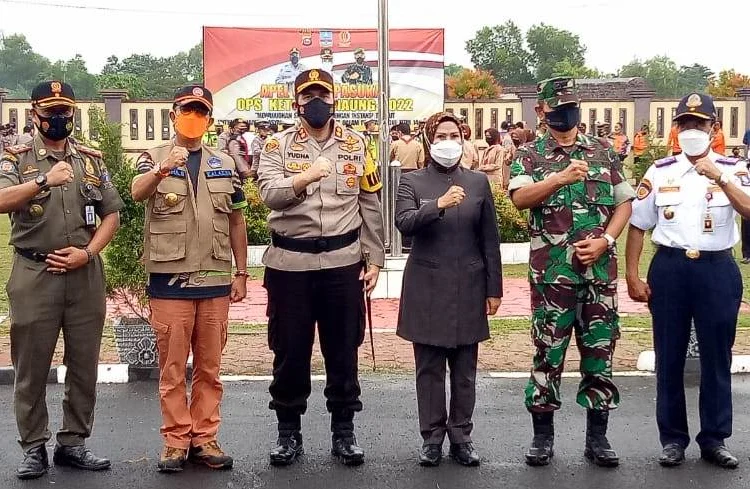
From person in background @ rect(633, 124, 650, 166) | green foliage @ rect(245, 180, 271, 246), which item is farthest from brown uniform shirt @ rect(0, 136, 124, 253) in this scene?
person in background @ rect(633, 124, 650, 166)

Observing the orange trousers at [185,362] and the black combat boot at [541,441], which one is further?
the black combat boot at [541,441]

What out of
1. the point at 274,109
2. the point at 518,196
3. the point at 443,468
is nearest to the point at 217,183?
the point at 518,196

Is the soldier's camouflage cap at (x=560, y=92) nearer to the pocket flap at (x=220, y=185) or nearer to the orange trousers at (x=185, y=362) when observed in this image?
the pocket flap at (x=220, y=185)

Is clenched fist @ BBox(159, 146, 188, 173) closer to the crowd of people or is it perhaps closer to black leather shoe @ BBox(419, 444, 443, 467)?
the crowd of people

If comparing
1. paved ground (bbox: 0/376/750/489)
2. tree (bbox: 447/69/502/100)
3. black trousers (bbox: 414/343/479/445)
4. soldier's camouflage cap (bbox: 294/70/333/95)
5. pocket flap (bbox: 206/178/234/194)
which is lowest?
paved ground (bbox: 0/376/750/489)

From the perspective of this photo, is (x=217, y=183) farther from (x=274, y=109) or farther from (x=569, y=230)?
(x=274, y=109)

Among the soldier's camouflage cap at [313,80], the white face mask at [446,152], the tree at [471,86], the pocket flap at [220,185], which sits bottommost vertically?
the pocket flap at [220,185]

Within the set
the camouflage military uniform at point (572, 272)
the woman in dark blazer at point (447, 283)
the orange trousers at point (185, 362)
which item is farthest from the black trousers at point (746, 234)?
the orange trousers at point (185, 362)

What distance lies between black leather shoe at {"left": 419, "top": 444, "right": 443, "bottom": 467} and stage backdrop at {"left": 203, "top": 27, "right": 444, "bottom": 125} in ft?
51.1

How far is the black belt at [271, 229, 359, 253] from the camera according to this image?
5.27 m

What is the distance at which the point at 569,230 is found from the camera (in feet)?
17.0

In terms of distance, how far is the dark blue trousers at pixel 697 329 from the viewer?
5.20 m

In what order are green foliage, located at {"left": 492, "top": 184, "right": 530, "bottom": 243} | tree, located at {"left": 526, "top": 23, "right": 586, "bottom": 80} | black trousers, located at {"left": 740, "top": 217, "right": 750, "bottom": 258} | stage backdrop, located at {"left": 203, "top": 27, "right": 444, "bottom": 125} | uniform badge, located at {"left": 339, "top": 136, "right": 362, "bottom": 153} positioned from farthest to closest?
tree, located at {"left": 526, "top": 23, "right": 586, "bottom": 80}
stage backdrop, located at {"left": 203, "top": 27, "right": 444, "bottom": 125}
green foliage, located at {"left": 492, "top": 184, "right": 530, "bottom": 243}
black trousers, located at {"left": 740, "top": 217, "right": 750, "bottom": 258}
uniform badge, located at {"left": 339, "top": 136, "right": 362, "bottom": 153}

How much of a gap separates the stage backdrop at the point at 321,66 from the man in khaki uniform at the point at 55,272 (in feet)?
50.9
